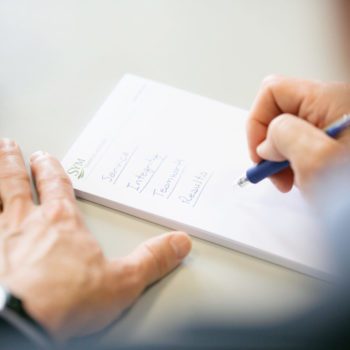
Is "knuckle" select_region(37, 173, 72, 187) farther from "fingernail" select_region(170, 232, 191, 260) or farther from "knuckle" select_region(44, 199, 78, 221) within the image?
"fingernail" select_region(170, 232, 191, 260)

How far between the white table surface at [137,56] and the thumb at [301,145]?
129mm

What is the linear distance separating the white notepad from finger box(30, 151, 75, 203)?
21 mm

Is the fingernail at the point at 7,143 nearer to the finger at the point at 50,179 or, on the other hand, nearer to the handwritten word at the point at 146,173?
the finger at the point at 50,179

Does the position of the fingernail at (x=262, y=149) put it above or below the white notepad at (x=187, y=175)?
above

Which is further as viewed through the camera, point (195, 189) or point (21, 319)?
point (195, 189)

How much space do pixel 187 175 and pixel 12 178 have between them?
226 mm

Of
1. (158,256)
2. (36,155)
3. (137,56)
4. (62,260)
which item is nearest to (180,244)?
(158,256)

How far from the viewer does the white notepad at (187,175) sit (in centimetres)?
62

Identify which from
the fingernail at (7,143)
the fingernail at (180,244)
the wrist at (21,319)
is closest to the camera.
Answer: the wrist at (21,319)

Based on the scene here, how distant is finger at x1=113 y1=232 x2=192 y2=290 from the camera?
1.87 ft

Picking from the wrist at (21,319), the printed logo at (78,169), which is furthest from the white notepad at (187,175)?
the wrist at (21,319)

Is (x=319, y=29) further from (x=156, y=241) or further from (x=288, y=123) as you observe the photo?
(x=156, y=241)

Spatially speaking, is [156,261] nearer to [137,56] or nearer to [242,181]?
[242,181]

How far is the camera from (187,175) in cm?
68
